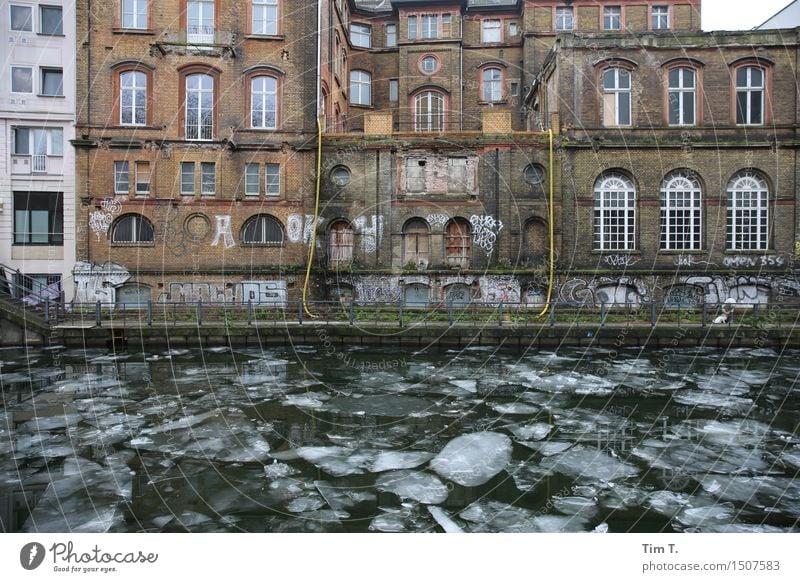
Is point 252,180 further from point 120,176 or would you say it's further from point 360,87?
point 360,87

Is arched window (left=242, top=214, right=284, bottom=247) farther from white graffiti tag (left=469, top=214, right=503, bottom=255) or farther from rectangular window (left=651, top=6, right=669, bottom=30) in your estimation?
rectangular window (left=651, top=6, right=669, bottom=30)

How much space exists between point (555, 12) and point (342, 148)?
22.4 metres

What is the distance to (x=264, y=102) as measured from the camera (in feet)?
101

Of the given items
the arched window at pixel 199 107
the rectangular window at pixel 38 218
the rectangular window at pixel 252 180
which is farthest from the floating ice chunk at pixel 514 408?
the rectangular window at pixel 38 218

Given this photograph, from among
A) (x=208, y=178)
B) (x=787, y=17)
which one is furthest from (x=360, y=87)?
(x=787, y=17)

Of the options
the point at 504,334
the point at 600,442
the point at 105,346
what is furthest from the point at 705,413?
the point at 105,346

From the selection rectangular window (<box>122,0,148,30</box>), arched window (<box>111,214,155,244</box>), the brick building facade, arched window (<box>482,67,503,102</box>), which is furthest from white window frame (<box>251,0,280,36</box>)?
arched window (<box>482,67,503,102</box>)

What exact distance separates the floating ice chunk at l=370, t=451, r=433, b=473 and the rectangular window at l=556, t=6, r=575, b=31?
40205 millimetres

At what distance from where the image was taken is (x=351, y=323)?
2327 cm

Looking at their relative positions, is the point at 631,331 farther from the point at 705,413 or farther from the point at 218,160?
the point at 218,160

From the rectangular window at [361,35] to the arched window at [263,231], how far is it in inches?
836

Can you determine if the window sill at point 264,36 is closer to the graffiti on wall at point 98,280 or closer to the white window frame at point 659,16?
the graffiti on wall at point 98,280

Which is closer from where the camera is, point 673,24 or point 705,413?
point 705,413

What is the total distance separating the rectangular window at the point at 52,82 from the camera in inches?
1220
